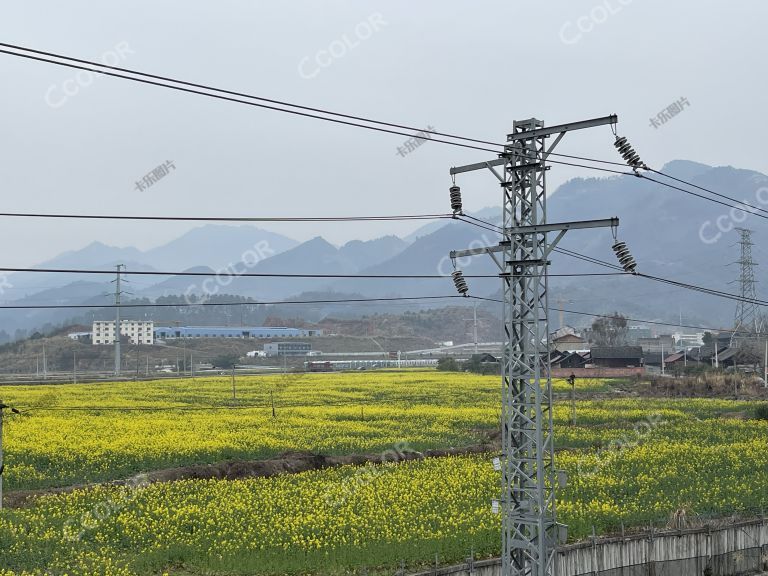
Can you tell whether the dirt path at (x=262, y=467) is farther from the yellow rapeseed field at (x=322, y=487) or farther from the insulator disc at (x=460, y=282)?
the insulator disc at (x=460, y=282)

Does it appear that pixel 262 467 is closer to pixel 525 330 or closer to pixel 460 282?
pixel 460 282

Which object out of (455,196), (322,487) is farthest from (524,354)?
(322,487)

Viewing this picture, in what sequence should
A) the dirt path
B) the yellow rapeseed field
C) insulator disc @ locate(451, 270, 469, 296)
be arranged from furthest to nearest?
the dirt path → the yellow rapeseed field → insulator disc @ locate(451, 270, 469, 296)

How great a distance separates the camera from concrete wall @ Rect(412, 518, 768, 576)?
21844mm

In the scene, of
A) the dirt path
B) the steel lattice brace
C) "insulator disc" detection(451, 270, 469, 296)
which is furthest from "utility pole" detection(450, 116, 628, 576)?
the dirt path

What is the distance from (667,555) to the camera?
23.8 meters

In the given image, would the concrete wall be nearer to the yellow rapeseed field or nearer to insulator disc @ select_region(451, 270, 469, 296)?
the yellow rapeseed field

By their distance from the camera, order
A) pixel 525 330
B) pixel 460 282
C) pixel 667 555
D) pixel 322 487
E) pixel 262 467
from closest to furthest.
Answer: pixel 525 330, pixel 460 282, pixel 667 555, pixel 322 487, pixel 262 467

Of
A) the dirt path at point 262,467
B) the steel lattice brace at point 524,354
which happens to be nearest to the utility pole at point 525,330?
the steel lattice brace at point 524,354

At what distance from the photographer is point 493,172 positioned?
62.9 ft

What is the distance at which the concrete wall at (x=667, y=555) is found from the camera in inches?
860

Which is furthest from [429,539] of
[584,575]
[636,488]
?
[636,488]

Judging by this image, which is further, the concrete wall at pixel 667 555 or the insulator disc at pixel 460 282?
the concrete wall at pixel 667 555

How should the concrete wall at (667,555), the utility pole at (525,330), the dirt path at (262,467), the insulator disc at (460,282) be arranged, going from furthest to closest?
the dirt path at (262,467), the concrete wall at (667,555), the insulator disc at (460,282), the utility pole at (525,330)
